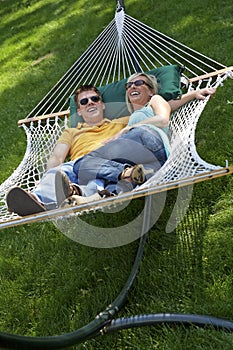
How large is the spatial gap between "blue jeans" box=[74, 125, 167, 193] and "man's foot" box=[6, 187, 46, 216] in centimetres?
33

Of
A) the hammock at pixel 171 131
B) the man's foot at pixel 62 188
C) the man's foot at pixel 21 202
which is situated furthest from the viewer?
the man's foot at pixel 62 188

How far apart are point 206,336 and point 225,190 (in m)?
0.88

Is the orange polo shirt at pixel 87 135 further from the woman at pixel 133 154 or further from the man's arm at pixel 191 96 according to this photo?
the man's arm at pixel 191 96

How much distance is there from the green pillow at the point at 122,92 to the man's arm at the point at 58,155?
22 centimetres

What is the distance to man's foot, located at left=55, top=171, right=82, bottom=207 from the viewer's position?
2.06m

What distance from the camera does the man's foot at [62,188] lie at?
6.76 feet

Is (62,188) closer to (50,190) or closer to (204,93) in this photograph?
(50,190)

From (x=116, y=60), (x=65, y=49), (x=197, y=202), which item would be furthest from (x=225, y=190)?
(x=65, y=49)

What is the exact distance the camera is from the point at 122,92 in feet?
10.0

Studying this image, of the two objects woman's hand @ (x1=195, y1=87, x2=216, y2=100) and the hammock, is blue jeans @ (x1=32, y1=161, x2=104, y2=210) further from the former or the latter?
woman's hand @ (x1=195, y1=87, x2=216, y2=100)

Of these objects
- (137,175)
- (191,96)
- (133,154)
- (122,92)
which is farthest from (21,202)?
(122,92)

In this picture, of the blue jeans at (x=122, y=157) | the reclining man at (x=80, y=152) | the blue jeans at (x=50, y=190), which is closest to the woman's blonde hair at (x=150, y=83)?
the reclining man at (x=80, y=152)

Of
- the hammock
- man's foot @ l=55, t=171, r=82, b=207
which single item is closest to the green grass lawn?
the hammock

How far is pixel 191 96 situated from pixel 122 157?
1.90ft
